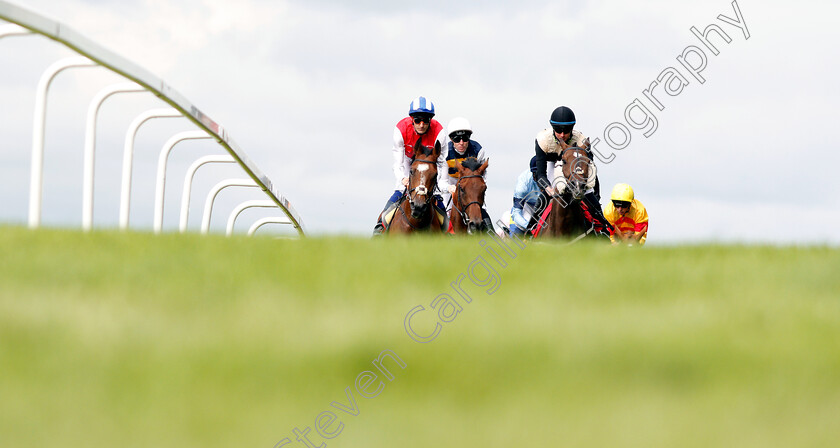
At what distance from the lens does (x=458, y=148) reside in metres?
15.9

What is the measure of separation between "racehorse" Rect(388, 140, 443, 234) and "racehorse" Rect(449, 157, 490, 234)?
0.49m

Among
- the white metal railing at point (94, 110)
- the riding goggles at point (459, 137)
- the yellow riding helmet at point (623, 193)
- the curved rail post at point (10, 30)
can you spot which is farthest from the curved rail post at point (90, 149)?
the yellow riding helmet at point (623, 193)

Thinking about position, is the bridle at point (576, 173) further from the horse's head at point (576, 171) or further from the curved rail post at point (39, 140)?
the curved rail post at point (39, 140)

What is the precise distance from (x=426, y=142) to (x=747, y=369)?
32.9 feet

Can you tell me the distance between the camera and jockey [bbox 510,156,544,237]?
14.0 m

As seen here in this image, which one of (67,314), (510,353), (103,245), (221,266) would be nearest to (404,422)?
(510,353)

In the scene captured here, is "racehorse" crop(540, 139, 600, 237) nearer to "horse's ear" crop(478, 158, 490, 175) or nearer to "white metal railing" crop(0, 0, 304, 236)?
"horse's ear" crop(478, 158, 490, 175)

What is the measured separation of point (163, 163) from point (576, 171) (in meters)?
6.07

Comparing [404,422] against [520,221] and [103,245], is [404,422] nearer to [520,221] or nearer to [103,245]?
[103,245]

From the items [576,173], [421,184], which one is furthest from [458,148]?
[576,173]

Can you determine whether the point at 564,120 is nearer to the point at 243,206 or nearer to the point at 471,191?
the point at 471,191

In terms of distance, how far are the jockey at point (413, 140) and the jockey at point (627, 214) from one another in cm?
413

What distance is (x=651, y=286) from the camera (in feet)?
20.5

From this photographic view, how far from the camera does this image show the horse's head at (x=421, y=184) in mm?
11761
